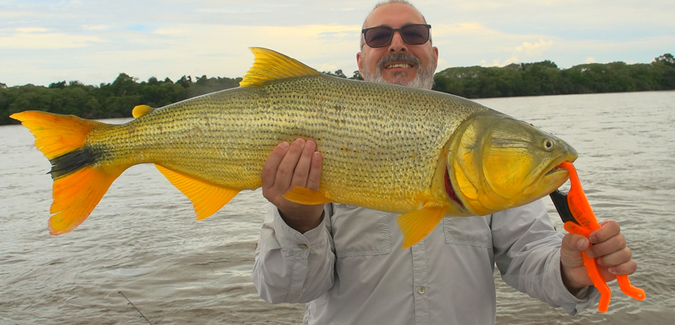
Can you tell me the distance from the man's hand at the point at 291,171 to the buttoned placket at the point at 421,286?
0.71 metres

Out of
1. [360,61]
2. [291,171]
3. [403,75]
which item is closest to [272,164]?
[291,171]

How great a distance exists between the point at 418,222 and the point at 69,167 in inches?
77.2

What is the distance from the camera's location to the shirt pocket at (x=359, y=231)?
10.0ft

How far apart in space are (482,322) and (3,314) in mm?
6329

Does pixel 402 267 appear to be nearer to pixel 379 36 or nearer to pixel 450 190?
pixel 450 190

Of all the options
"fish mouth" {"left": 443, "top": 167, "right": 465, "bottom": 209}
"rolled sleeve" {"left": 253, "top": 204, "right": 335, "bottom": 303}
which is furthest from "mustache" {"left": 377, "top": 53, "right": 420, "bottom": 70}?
"fish mouth" {"left": 443, "top": 167, "right": 465, "bottom": 209}

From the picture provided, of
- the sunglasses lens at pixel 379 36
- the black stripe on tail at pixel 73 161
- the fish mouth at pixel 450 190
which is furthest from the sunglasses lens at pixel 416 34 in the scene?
the black stripe on tail at pixel 73 161

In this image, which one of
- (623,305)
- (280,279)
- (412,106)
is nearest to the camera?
(412,106)

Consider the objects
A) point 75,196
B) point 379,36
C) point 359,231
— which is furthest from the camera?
point 379,36

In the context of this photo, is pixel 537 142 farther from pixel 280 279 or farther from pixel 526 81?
pixel 526 81

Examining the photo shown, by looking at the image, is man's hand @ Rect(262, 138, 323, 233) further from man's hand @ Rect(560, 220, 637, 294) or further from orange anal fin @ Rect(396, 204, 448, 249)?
man's hand @ Rect(560, 220, 637, 294)

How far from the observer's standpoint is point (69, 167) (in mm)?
2781

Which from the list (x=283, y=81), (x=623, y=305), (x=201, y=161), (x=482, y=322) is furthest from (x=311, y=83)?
(x=623, y=305)

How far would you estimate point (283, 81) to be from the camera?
269 centimetres
